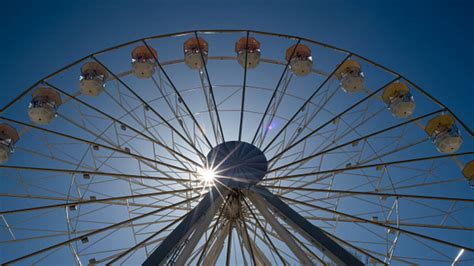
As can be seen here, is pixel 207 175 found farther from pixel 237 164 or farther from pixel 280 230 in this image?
pixel 280 230

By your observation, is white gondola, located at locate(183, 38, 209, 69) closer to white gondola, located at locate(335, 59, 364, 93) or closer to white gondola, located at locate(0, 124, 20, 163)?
white gondola, located at locate(335, 59, 364, 93)

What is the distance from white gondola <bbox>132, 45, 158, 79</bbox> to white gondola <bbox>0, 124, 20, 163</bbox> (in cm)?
552

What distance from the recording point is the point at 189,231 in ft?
32.2

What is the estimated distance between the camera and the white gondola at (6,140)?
1431cm

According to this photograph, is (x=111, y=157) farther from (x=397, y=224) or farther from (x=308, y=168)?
(x=397, y=224)

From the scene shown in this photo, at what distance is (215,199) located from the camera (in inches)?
433

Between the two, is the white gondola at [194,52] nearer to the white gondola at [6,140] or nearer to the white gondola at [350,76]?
the white gondola at [350,76]

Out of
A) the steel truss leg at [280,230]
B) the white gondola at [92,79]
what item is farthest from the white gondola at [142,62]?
the steel truss leg at [280,230]

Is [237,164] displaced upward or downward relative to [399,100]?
downward

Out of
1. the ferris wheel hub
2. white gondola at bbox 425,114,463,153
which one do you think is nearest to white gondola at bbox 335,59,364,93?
white gondola at bbox 425,114,463,153

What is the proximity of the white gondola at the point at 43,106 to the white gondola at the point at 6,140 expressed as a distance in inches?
38.2

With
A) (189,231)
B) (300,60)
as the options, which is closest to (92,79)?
(300,60)

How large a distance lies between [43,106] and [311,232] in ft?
38.2

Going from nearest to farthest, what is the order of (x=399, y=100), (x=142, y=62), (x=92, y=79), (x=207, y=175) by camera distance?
(x=207, y=175) < (x=92, y=79) < (x=399, y=100) < (x=142, y=62)
